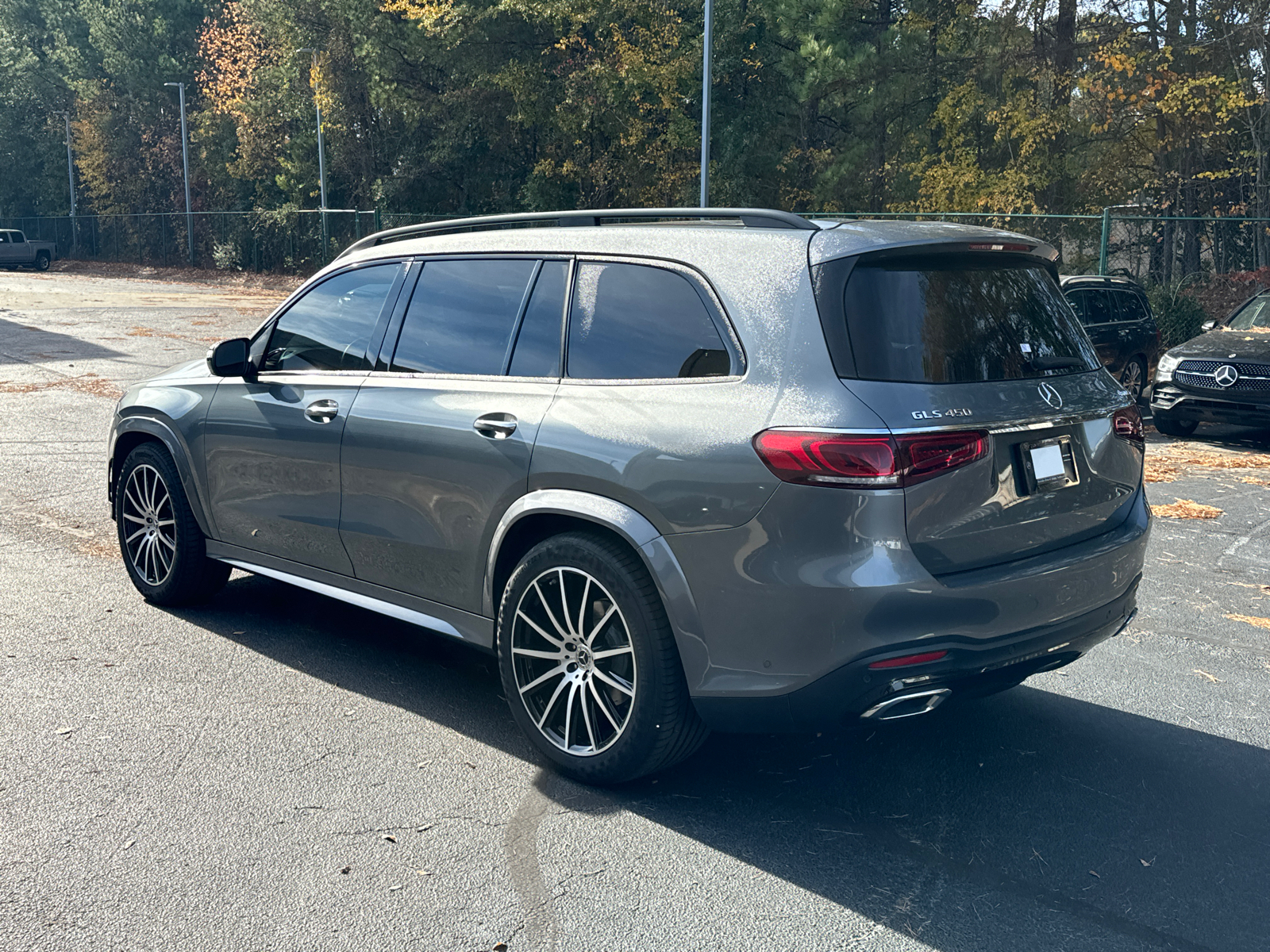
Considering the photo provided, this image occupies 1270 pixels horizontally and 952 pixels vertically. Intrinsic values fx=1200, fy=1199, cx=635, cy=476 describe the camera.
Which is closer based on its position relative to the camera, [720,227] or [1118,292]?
[720,227]

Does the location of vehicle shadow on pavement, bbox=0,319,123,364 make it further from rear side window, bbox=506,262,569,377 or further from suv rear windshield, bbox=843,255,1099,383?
suv rear windshield, bbox=843,255,1099,383

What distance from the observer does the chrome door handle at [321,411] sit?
482 centimetres

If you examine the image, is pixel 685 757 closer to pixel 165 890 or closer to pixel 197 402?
pixel 165 890

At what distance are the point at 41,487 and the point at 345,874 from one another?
21.0ft

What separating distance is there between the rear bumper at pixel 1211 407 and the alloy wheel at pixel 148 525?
10.4 metres

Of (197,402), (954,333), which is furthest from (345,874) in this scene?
(197,402)

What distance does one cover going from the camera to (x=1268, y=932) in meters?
3.15

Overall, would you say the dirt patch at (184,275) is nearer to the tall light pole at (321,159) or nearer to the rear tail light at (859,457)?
the tall light pole at (321,159)

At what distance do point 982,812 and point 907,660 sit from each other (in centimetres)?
77

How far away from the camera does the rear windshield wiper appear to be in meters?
3.87

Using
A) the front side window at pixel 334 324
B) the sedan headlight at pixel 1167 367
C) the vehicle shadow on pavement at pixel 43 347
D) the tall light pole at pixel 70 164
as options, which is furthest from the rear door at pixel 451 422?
the tall light pole at pixel 70 164

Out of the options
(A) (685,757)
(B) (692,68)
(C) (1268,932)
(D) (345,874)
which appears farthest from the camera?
(B) (692,68)

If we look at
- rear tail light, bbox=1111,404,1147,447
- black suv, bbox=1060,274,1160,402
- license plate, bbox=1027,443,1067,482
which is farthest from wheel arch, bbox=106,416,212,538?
black suv, bbox=1060,274,1160,402

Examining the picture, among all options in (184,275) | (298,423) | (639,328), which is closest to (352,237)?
(184,275)
